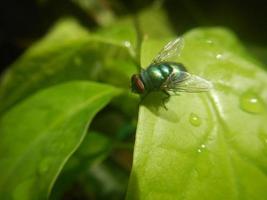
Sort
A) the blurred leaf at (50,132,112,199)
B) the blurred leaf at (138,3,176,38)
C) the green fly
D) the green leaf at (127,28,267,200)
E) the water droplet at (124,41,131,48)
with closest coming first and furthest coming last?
1. the green leaf at (127,28,267,200)
2. the green fly
3. the blurred leaf at (50,132,112,199)
4. the water droplet at (124,41,131,48)
5. the blurred leaf at (138,3,176,38)

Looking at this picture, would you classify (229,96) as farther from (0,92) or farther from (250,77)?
(0,92)

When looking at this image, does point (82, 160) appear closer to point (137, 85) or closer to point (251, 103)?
point (137, 85)

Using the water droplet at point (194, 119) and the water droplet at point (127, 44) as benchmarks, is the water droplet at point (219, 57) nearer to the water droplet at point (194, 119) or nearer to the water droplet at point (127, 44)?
the water droplet at point (194, 119)

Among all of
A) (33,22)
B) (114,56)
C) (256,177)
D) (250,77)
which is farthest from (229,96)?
(33,22)

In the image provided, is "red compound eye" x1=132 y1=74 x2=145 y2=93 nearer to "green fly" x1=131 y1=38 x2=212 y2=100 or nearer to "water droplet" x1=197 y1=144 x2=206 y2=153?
"green fly" x1=131 y1=38 x2=212 y2=100

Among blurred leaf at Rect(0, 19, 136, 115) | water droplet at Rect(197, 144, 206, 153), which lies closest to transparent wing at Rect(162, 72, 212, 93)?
water droplet at Rect(197, 144, 206, 153)

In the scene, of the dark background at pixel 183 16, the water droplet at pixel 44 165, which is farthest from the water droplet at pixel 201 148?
the dark background at pixel 183 16
